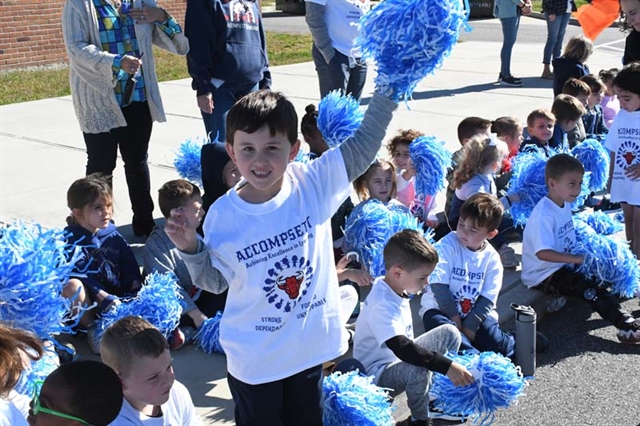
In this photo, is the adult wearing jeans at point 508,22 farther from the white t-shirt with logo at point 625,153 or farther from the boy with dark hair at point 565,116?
the white t-shirt with logo at point 625,153

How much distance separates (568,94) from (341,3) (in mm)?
2368

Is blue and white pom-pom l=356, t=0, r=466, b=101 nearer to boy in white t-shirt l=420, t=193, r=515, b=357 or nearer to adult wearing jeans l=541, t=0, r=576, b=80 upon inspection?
boy in white t-shirt l=420, t=193, r=515, b=357

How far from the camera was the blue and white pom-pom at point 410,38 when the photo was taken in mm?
2729

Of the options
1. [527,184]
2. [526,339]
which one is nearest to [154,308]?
[526,339]

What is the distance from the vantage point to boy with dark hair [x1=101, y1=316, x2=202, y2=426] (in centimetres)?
270

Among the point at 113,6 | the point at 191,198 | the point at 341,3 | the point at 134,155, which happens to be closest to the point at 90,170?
the point at 134,155

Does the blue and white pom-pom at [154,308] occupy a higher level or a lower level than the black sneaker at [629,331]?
higher

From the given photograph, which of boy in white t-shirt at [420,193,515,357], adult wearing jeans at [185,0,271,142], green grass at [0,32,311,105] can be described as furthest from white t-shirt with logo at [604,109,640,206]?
green grass at [0,32,311,105]

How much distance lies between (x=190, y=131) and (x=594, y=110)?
4.35 metres

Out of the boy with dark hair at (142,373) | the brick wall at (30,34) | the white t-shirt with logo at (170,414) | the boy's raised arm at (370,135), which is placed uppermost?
the boy's raised arm at (370,135)

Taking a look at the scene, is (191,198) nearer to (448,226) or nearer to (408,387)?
(408,387)

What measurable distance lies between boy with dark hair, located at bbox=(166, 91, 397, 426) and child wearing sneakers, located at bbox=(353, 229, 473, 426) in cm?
73

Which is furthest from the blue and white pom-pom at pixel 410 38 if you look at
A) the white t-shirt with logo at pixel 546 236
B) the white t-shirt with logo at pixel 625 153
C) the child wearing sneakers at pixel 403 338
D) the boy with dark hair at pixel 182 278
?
the white t-shirt with logo at pixel 625 153

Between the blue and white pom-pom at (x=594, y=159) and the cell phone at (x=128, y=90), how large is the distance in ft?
10.8
